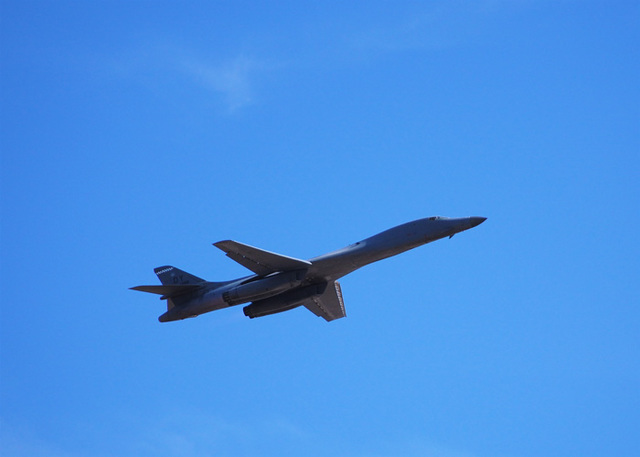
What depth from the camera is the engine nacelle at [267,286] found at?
4728cm

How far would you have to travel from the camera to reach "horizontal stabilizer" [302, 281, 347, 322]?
52.8 metres

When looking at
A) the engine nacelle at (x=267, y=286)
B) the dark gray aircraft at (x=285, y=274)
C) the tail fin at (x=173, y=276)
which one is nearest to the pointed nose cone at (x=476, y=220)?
the dark gray aircraft at (x=285, y=274)

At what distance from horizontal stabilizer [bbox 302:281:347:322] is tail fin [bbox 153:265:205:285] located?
6704 mm

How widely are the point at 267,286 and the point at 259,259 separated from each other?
1514 millimetres

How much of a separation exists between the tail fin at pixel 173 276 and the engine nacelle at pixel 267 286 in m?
4.42

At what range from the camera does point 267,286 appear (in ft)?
155

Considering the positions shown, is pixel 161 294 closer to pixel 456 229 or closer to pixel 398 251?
pixel 398 251

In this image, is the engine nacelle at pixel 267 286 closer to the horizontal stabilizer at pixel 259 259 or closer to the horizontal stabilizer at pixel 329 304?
the horizontal stabilizer at pixel 259 259

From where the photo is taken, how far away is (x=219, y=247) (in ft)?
151

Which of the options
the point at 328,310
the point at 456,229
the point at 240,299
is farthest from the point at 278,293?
the point at 456,229

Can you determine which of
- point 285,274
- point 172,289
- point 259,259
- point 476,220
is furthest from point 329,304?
point 476,220

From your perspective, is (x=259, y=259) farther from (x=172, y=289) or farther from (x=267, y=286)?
(x=172, y=289)

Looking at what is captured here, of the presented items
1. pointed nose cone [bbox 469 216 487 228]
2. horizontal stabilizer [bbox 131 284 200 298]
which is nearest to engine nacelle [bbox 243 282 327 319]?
horizontal stabilizer [bbox 131 284 200 298]

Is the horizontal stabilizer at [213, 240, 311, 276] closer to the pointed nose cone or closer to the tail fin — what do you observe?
the tail fin
